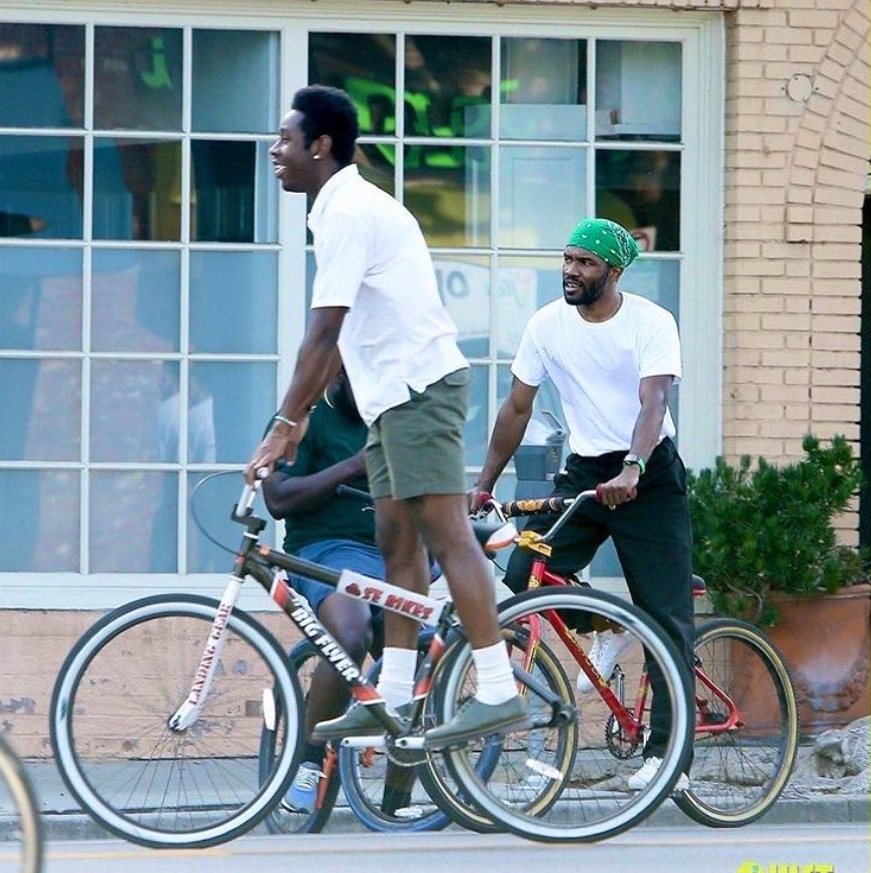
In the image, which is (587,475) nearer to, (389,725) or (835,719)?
(389,725)

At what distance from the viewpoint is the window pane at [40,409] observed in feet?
30.7

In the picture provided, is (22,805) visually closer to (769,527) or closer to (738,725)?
(738,725)

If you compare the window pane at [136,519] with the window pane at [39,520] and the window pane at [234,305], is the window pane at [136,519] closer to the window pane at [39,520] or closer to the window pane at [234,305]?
the window pane at [39,520]

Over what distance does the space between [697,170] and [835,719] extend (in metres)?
2.54

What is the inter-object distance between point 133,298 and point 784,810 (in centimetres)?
361

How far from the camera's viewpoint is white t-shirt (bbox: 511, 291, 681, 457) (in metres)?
7.03

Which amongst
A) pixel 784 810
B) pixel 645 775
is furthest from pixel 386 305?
pixel 784 810

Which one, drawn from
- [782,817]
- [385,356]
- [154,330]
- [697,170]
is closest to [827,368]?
[697,170]

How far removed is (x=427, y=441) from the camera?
18.9 feet

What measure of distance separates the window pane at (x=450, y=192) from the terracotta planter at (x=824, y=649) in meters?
2.15

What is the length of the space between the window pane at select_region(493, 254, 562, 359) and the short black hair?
12.2 feet

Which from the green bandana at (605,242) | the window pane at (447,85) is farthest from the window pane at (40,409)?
the green bandana at (605,242)

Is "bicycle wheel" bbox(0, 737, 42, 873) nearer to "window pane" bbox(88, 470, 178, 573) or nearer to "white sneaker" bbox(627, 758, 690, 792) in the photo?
"white sneaker" bbox(627, 758, 690, 792)

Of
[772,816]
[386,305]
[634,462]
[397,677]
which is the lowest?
[772,816]
